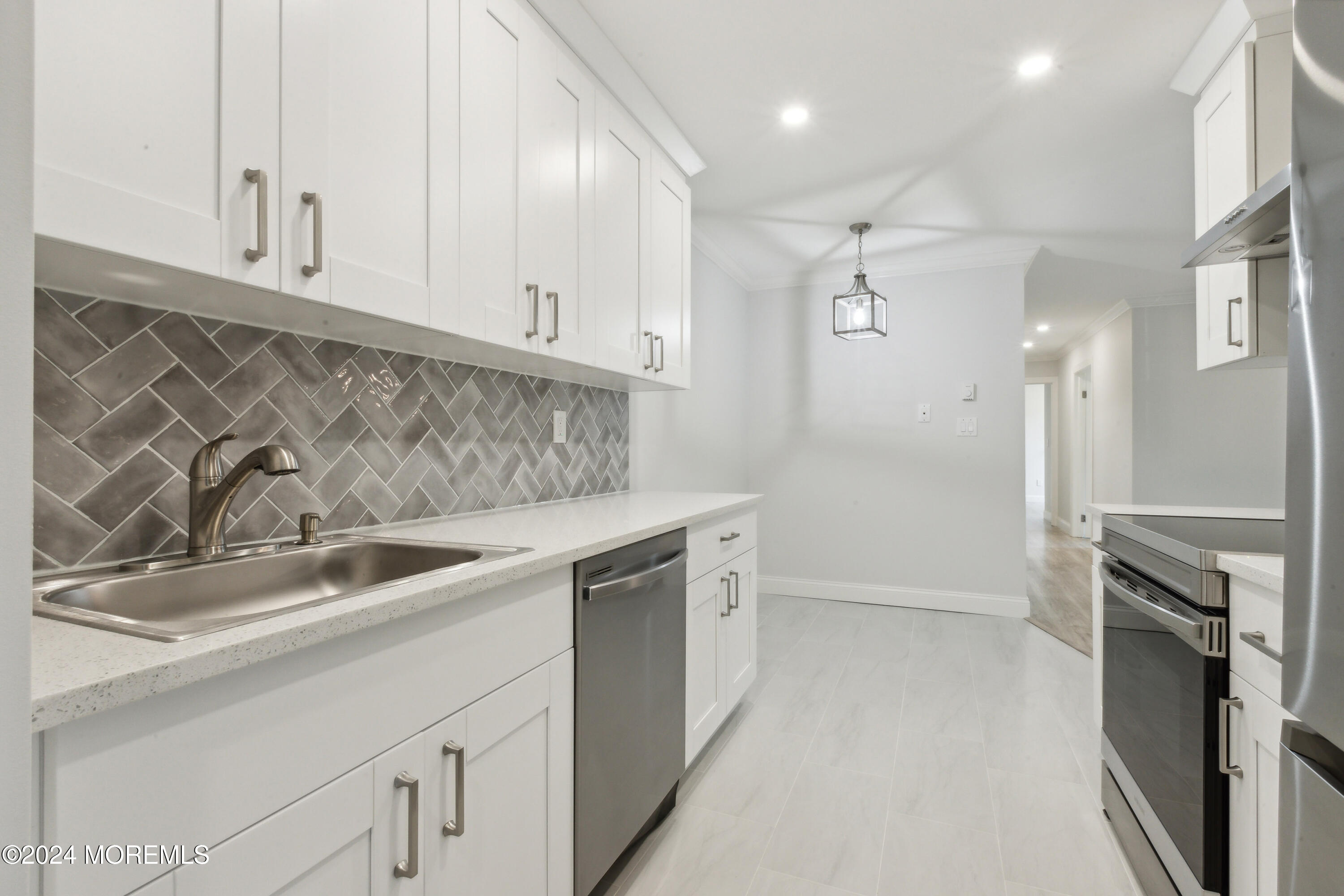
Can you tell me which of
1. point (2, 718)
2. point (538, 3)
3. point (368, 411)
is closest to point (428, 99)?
point (538, 3)

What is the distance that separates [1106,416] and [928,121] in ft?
17.1

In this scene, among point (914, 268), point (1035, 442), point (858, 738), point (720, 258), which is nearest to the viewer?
point (858, 738)

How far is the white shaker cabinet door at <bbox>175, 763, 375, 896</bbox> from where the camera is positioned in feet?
2.06

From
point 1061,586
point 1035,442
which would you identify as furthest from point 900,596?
point 1035,442

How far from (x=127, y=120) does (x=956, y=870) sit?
2270 mm

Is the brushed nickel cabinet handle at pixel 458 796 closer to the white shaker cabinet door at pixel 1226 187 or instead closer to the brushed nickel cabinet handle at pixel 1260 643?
the brushed nickel cabinet handle at pixel 1260 643

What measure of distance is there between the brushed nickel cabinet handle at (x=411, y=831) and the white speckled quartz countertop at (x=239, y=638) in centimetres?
24

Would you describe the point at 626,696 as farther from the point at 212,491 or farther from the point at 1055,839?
the point at 1055,839

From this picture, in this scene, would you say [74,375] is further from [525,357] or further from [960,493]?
[960,493]

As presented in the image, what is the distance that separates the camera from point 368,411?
1504 millimetres

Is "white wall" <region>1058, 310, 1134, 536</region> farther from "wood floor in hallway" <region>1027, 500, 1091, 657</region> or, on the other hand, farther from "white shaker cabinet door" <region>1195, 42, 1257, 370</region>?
"white shaker cabinet door" <region>1195, 42, 1257, 370</region>

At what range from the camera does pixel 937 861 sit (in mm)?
1592

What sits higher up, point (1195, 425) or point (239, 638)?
point (1195, 425)

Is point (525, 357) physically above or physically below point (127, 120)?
below
